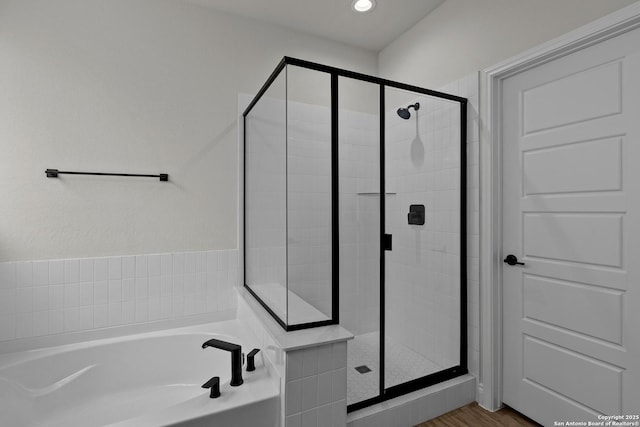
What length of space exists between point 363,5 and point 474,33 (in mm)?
778

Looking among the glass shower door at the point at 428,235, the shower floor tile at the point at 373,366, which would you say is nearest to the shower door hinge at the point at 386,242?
the glass shower door at the point at 428,235

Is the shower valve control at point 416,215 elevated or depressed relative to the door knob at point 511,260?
elevated

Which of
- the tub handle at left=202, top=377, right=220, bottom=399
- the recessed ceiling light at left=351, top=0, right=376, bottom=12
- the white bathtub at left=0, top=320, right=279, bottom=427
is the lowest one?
the white bathtub at left=0, top=320, right=279, bottom=427

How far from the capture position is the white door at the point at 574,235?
1415 mm

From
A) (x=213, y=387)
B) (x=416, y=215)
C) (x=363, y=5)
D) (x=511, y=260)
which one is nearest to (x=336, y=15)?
(x=363, y=5)

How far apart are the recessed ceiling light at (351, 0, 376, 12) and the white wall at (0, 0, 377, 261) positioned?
0.63 metres

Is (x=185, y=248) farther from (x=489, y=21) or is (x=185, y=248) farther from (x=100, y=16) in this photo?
(x=489, y=21)

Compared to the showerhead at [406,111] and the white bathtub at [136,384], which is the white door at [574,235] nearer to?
the showerhead at [406,111]

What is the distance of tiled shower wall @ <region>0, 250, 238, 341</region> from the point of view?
186 centimetres

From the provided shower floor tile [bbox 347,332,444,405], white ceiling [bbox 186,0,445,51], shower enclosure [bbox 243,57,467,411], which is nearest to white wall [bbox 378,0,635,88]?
white ceiling [bbox 186,0,445,51]

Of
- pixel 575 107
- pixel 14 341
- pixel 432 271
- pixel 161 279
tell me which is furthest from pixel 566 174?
pixel 14 341

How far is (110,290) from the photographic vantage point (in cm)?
204

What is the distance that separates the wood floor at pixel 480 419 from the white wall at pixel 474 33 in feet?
6.82

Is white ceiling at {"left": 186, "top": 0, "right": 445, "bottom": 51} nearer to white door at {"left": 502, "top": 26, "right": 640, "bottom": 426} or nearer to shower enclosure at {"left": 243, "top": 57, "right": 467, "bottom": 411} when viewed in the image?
shower enclosure at {"left": 243, "top": 57, "right": 467, "bottom": 411}
